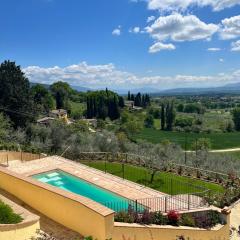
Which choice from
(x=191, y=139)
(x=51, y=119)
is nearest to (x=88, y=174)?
(x=51, y=119)

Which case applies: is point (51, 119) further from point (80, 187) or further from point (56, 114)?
point (80, 187)

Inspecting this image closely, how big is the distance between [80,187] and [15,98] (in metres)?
21.4

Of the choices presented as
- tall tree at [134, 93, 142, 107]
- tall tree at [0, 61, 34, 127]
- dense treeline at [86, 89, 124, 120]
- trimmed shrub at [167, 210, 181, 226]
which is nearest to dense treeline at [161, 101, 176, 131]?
dense treeline at [86, 89, 124, 120]

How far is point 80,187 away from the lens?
16.1 m

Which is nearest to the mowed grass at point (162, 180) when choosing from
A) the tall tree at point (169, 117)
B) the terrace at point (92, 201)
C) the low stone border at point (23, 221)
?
the terrace at point (92, 201)

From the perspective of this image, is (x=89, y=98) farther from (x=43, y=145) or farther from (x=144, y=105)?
(x=43, y=145)

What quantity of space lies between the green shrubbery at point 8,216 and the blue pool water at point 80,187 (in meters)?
5.07

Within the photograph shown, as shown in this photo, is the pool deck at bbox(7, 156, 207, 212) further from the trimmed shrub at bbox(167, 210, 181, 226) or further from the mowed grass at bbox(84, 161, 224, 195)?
the trimmed shrub at bbox(167, 210, 181, 226)

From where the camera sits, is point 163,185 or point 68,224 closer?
point 68,224

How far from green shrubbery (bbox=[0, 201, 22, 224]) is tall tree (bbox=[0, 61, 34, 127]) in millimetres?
27487

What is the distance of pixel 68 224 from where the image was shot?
920cm

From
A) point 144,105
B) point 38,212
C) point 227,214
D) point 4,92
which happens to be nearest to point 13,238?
point 38,212

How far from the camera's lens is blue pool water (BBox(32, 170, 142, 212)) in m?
14.0

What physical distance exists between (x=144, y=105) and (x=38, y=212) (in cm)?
11144
